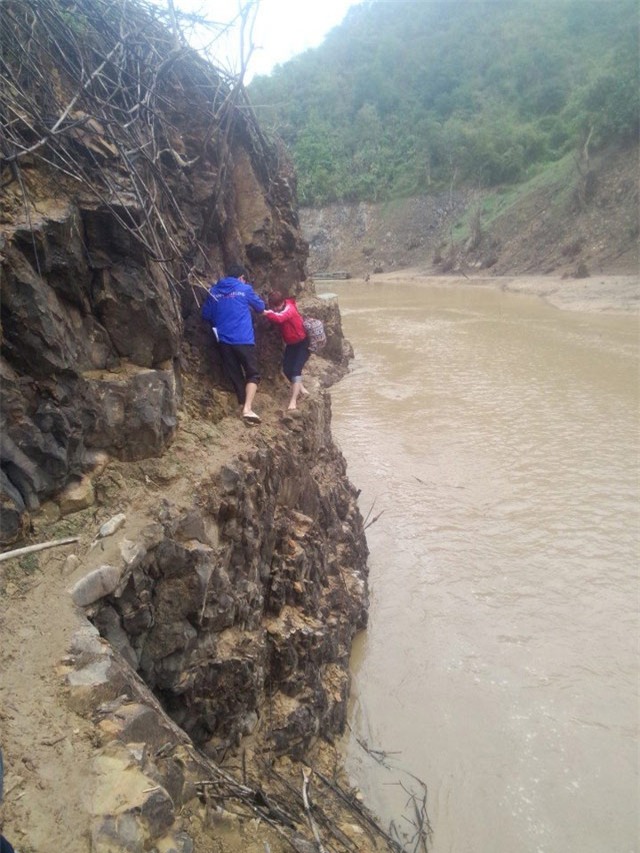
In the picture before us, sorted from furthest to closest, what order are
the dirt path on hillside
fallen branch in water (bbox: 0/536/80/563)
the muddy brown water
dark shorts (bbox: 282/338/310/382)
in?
dark shorts (bbox: 282/338/310/382)
the muddy brown water
fallen branch in water (bbox: 0/536/80/563)
the dirt path on hillside

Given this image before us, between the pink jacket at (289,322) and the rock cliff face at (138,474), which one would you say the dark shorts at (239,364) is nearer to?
the rock cliff face at (138,474)

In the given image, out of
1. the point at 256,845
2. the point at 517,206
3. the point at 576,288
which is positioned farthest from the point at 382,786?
the point at 517,206

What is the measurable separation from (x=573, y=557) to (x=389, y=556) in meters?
2.15

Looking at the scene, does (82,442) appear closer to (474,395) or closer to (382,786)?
(382,786)

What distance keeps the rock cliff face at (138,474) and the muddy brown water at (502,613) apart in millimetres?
772

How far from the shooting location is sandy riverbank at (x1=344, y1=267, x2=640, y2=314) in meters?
20.3

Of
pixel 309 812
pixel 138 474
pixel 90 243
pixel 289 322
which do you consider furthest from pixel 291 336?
pixel 309 812

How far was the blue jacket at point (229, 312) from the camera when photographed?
482cm

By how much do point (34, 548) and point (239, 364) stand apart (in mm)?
2493

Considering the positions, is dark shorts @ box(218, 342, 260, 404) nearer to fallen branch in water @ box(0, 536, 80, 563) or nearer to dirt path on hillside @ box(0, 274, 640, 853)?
dirt path on hillside @ box(0, 274, 640, 853)

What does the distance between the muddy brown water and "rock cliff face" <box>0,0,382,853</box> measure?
772mm

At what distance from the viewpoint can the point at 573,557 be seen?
6.58m

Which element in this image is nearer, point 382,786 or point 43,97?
point 43,97

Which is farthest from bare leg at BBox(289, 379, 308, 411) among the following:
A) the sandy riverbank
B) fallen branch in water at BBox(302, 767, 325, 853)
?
the sandy riverbank
